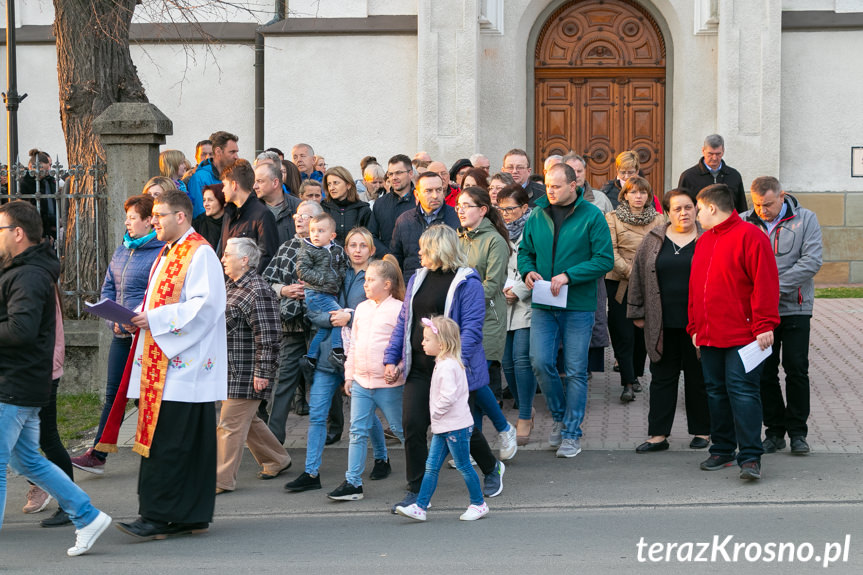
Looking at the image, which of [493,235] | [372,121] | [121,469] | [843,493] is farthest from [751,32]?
[121,469]

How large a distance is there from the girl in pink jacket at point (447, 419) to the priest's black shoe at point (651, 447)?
5.99 ft

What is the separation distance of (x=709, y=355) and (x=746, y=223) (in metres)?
0.89

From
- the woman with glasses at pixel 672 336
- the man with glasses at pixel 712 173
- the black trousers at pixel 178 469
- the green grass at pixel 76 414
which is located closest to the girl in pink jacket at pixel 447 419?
the black trousers at pixel 178 469

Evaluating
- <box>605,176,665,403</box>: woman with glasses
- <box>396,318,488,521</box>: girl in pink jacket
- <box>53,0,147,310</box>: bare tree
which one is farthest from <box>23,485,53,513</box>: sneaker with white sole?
<box>605,176,665,403</box>: woman with glasses

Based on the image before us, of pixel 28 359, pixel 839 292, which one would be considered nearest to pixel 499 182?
pixel 28 359

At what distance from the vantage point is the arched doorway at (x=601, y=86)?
17.2m

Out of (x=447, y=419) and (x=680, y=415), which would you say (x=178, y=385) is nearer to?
(x=447, y=419)

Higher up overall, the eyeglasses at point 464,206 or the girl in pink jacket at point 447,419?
the eyeglasses at point 464,206

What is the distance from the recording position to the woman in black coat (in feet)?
32.1

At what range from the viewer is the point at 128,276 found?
800 cm

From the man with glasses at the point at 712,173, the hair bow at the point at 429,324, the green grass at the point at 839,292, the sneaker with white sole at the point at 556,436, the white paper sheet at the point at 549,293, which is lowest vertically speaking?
the sneaker with white sole at the point at 556,436

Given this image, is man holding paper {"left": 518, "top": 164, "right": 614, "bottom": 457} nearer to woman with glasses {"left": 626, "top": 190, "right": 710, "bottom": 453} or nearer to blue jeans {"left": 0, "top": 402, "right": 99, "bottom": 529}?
woman with glasses {"left": 626, "top": 190, "right": 710, "bottom": 453}

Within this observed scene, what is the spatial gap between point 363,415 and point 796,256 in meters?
3.19

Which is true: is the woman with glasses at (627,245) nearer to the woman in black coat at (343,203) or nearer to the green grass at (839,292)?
the woman in black coat at (343,203)
